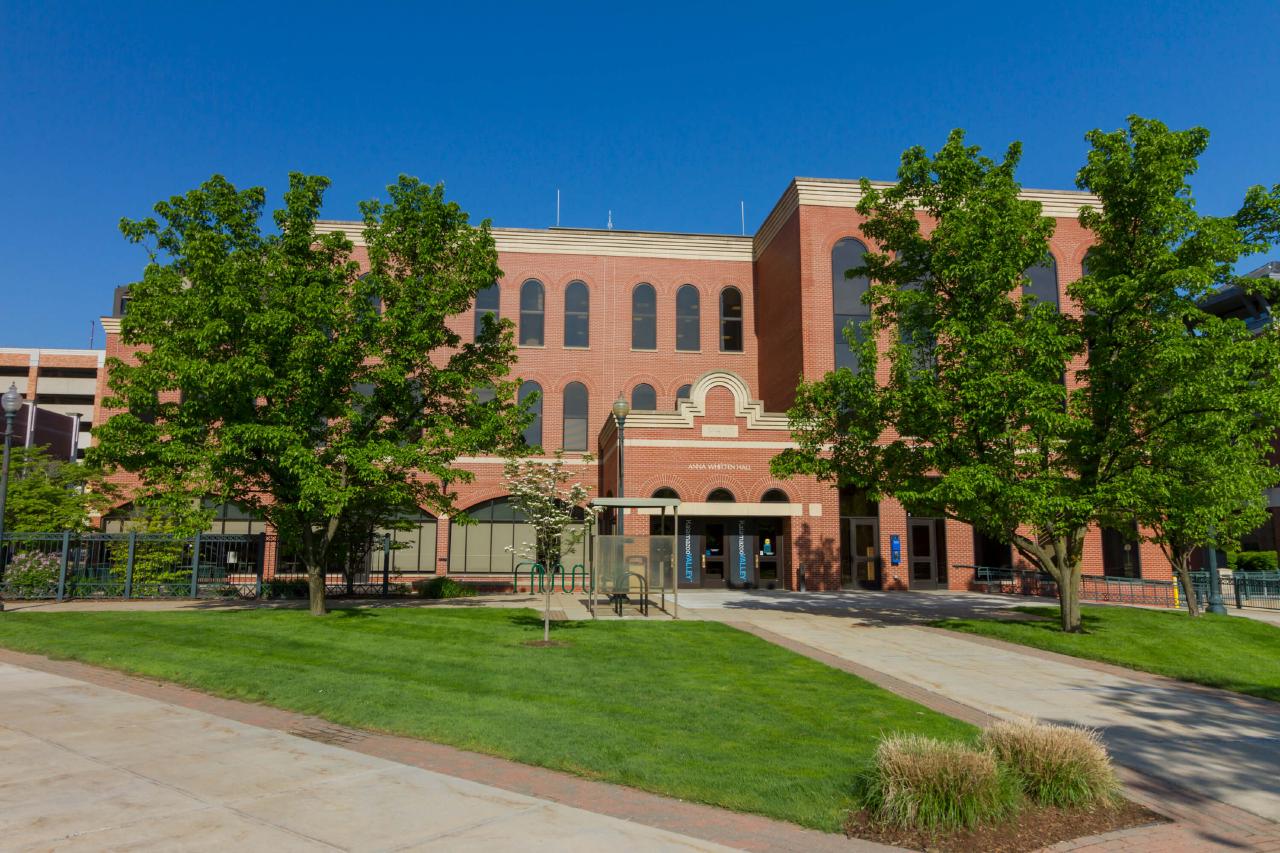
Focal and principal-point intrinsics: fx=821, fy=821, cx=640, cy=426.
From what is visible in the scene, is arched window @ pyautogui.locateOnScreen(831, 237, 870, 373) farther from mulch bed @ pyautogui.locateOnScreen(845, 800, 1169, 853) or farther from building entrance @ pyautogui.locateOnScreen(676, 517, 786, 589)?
mulch bed @ pyautogui.locateOnScreen(845, 800, 1169, 853)

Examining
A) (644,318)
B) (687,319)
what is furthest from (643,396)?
(687,319)

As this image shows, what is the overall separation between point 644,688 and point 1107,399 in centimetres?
1175

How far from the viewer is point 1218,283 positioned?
1666 cm

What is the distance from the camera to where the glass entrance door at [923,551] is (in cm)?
3124

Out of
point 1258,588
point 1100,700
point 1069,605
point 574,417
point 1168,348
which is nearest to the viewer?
point 1100,700

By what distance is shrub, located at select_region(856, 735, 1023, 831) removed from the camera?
19.2 ft

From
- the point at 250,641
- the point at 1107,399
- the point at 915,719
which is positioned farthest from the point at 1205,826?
the point at 250,641

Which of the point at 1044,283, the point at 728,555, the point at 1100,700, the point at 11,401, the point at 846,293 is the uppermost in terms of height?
the point at 1044,283

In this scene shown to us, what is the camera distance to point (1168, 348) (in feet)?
50.0

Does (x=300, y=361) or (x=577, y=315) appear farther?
(x=577, y=315)

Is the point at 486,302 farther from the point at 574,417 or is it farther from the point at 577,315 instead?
the point at 574,417

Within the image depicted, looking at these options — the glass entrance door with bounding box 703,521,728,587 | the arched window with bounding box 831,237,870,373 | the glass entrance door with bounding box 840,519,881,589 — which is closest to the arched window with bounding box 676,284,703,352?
the arched window with bounding box 831,237,870,373

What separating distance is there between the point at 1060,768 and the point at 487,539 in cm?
3102

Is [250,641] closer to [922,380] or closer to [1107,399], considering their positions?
[922,380]
